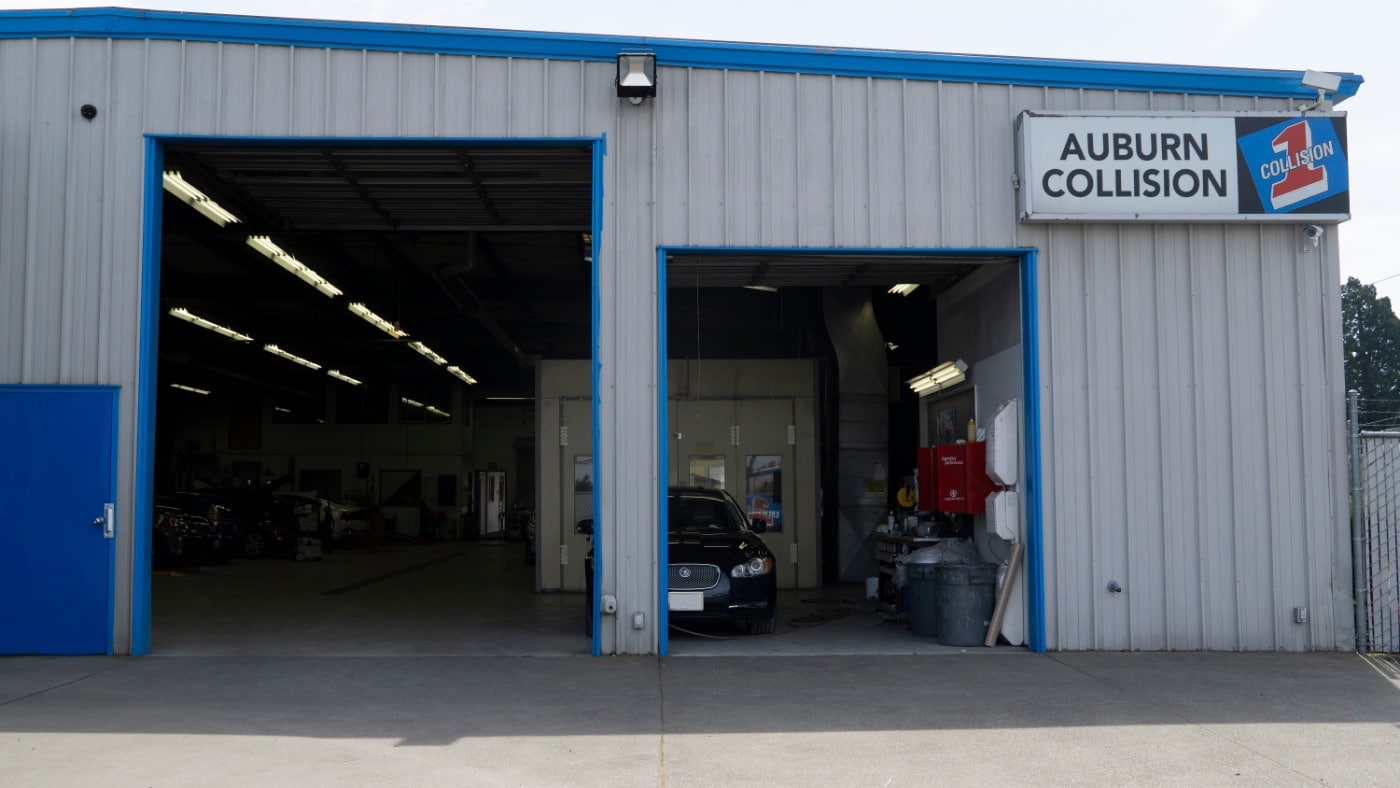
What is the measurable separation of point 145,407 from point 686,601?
4717 millimetres

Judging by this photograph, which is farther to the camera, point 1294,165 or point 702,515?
point 702,515

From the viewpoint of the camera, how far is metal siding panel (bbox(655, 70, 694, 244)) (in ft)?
30.9

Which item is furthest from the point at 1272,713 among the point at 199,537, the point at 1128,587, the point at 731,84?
the point at 199,537

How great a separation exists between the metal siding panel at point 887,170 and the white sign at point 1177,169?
0.99m

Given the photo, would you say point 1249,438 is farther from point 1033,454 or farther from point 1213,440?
point 1033,454

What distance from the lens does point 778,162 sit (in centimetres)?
954

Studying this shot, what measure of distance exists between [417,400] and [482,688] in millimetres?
25682

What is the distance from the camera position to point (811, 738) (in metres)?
6.30

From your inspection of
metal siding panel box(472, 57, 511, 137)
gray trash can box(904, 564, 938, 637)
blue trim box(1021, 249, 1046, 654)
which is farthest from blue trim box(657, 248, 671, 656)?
blue trim box(1021, 249, 1046, 654)

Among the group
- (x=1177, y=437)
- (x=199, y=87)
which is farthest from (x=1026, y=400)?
(x=199, y=87)

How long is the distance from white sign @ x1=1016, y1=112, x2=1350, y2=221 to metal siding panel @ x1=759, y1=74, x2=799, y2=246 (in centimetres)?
190

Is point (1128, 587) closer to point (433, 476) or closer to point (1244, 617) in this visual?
point (1244, 617)

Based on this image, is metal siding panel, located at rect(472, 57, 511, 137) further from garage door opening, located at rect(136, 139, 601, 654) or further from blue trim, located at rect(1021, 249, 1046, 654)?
blue trim, located at rect(1021, 249, 1046, 654)

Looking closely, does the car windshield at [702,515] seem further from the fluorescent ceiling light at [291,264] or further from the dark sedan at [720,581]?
the fluorescent ceiling light at [291,264]
